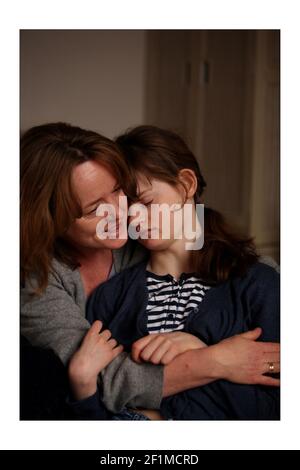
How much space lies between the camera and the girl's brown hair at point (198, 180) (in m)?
1.37

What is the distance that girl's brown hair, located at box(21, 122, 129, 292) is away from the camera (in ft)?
4.45

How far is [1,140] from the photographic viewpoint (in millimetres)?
1407

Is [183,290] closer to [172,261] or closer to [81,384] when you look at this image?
[172,261]

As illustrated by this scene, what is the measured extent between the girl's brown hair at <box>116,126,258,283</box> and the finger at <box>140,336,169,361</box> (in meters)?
0.17

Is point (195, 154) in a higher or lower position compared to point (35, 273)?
higher

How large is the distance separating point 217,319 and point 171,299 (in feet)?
0.36

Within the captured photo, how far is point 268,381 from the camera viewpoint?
137cm

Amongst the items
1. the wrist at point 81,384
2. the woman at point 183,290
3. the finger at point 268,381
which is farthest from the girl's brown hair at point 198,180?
the wrist at point 81,384

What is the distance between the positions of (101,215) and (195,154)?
0.25 metres

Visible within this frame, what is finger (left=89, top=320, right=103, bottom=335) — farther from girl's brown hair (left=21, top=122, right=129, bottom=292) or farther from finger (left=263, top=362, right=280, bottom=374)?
finger (left=263, top=362, right=280, bottom=374)

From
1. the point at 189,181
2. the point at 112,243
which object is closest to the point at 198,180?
the point at 189,181

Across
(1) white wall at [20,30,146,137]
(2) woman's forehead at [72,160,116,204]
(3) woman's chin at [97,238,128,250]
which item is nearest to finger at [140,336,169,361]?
(3) woman's chin at [97,238,128,250]
